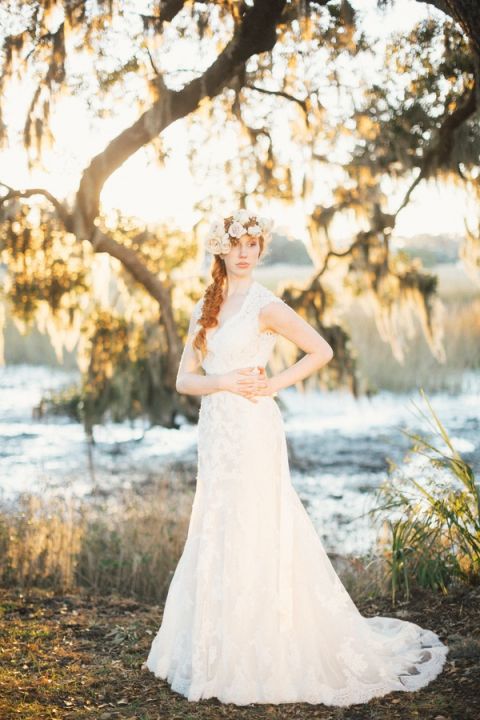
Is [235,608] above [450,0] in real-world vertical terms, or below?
below

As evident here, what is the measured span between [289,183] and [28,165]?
3.10m

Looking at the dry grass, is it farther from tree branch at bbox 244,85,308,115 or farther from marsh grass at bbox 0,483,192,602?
marsh grass at bbox 0,483,192,602

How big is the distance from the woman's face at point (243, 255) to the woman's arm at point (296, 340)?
25 cm

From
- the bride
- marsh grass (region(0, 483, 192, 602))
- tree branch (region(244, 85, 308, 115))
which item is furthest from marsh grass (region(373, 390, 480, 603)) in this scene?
tree branch (region(244, 85, 308, 115))

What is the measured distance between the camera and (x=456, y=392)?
1683 cm

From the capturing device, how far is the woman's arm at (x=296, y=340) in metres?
4.14

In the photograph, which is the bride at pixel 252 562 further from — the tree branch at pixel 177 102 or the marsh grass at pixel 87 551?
the tree branch at pixel 177 102

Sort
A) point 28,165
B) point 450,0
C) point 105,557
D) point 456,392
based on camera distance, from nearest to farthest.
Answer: point 450,0 → point 105,557 → point 28,165 → point 456,392

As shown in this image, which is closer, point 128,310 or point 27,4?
point 27,4

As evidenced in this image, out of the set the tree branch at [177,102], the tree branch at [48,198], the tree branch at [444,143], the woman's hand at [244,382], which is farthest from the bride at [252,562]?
the tree branch at [444,143]

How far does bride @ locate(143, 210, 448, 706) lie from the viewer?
3.98m

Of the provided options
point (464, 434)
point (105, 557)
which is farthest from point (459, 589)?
point (464, 434)

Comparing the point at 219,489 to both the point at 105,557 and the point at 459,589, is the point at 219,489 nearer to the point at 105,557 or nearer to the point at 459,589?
the point at 459,589

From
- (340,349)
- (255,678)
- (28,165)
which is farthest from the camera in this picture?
(340,349)
